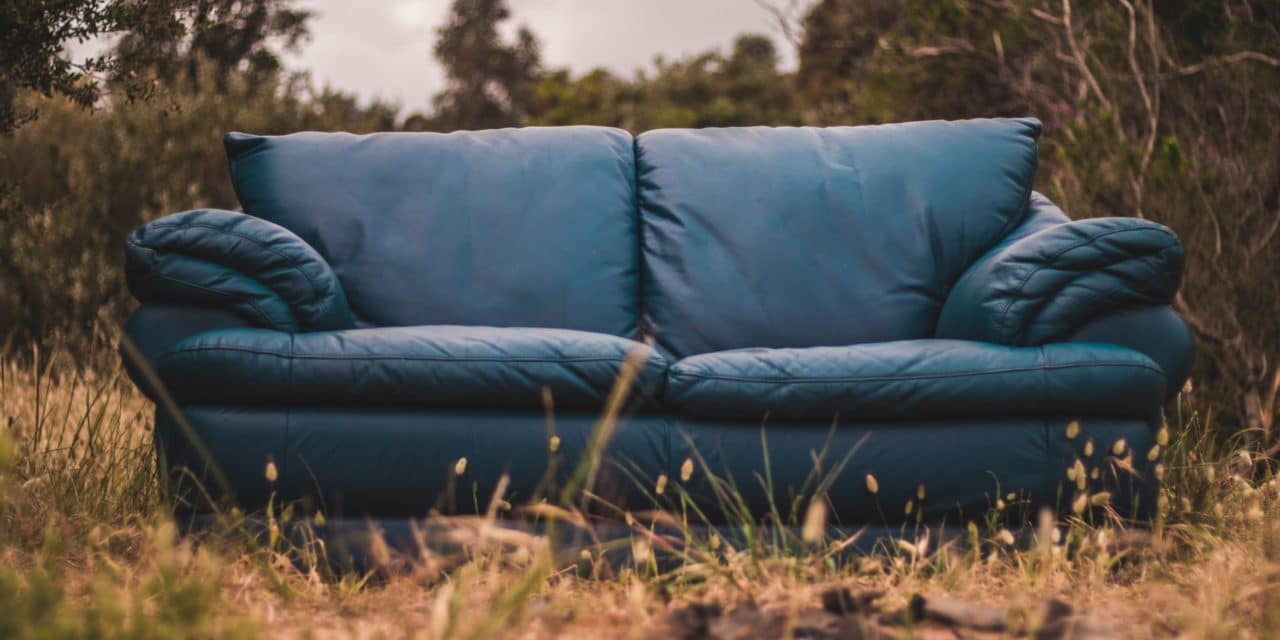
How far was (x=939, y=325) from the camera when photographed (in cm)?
253

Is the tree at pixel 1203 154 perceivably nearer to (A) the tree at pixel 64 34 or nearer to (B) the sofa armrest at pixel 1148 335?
(B) the sofa armrest at pixel 1148 335

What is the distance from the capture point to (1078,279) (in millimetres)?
2131

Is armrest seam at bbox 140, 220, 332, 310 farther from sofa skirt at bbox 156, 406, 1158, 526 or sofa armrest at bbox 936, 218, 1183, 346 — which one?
sofa armrest at bbox 936, 218, 1183, 346

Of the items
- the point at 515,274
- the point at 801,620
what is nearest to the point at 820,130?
the point at 515,274

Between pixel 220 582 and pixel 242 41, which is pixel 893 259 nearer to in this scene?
pixel 220 582

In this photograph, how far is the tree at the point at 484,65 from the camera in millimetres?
22047

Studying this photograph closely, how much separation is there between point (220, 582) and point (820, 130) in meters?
2.04

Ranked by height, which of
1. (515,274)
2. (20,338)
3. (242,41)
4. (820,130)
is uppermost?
(242,41)

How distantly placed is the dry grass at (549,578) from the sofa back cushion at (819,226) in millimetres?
701

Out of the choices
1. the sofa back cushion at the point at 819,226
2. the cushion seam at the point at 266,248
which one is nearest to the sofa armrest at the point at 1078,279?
the sofa back cushion at the point at 819,226

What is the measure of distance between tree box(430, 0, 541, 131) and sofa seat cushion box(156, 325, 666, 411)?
66.5 ft

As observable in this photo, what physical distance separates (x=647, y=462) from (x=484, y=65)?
2131 cm

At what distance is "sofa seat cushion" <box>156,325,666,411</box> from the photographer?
6.55 ft

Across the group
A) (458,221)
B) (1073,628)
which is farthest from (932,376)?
(458,221)
